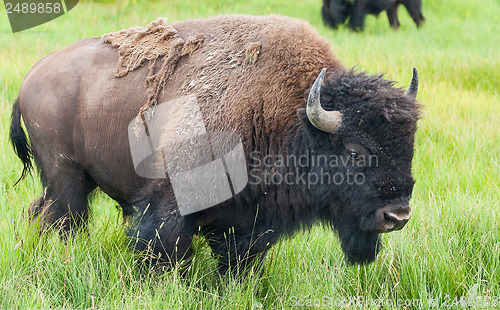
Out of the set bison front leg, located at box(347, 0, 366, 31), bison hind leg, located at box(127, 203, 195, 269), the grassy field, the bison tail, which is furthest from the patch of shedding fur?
bison front leg, located at box(347, 0, 366, 31)

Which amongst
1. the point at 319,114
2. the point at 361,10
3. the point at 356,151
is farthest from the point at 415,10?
the point at 319,114

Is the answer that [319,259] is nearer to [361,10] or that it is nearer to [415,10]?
[361,10]

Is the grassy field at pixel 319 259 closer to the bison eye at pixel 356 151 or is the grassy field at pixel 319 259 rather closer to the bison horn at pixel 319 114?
the bison eye at pixel 356 151

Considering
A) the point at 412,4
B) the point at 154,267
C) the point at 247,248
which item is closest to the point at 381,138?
the point at 247,248

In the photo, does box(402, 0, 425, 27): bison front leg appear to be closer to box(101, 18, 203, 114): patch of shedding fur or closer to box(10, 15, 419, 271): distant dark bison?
box(10, 15, 419, 271): distant dark bison

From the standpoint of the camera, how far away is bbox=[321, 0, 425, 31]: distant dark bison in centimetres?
1258

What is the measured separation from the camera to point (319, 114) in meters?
2.66

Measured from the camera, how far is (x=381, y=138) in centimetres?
270

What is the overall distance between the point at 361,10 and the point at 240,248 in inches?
434

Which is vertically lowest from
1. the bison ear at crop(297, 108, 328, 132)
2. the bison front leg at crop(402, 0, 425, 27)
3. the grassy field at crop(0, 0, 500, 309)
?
the bison front leg at crop(402, 0, 425, 27)

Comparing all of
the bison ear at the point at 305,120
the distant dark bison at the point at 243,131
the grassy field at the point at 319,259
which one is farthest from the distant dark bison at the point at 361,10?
the bison ear at the point at 305,120

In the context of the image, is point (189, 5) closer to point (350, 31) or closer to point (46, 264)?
point (350, 31)

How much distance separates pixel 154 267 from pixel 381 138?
145cm

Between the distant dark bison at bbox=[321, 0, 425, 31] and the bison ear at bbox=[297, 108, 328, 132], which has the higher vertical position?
the bison ear at bbox=[297, 108, 328, 132]
